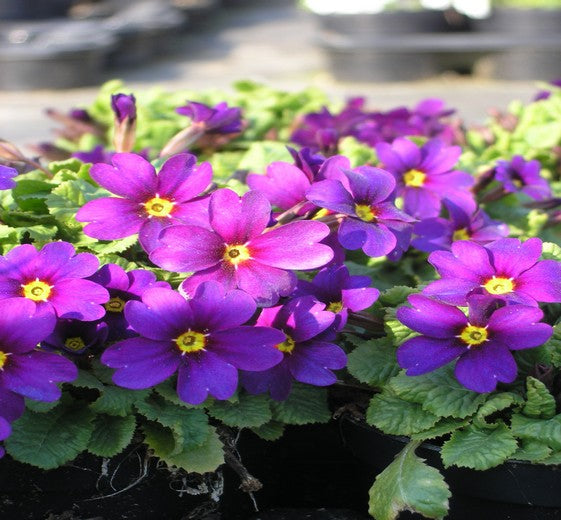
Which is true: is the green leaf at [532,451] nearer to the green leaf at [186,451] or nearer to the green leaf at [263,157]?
the green leaf at [186,451]

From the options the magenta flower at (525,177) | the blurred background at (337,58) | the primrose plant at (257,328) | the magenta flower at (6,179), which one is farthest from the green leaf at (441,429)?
the blurred background at (337,58)

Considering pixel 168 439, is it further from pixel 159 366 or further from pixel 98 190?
pixel 98 190

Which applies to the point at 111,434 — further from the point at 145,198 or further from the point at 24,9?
the point at 24,9

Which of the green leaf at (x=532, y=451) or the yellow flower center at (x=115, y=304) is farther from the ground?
the yellow flower center at (x=115, y=304)

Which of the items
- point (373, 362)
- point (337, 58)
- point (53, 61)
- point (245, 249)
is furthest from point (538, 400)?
point (337, 58)

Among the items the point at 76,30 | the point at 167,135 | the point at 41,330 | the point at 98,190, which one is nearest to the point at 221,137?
the point at 167,135

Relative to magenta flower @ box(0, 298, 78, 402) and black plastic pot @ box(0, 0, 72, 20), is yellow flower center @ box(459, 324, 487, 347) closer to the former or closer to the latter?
magenta flower @ box(0, 298, 78, 402)
